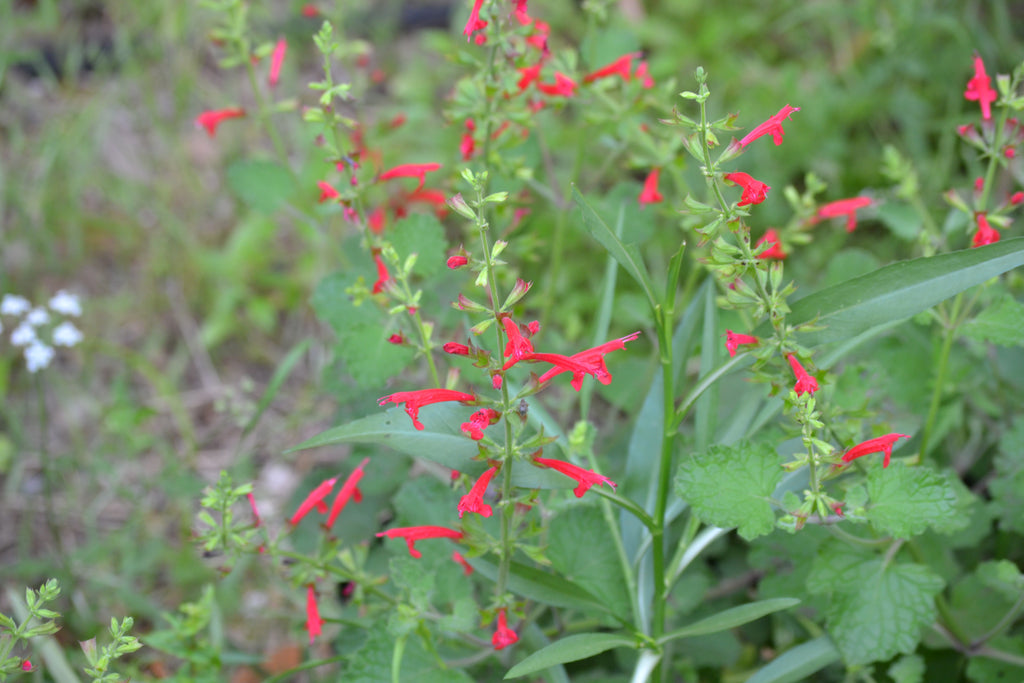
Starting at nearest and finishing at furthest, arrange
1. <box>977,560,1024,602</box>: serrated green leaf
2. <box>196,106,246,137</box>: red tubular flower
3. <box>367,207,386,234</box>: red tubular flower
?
<box>977,560,1024,602</box>: serrated green leaf < <box>367,207,386,234</box>: red tubular flower < <box>196,106,246,137</box>: red tubular flower

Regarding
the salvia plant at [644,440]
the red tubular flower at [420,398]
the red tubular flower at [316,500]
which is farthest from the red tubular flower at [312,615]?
the red tubular flower at [420,398]

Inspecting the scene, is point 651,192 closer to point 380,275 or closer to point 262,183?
point 380,275

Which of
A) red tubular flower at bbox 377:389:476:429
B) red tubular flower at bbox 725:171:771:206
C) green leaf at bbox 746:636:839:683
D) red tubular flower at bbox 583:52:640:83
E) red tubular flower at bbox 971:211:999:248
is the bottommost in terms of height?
green leaf at bbox 746:636:839:683

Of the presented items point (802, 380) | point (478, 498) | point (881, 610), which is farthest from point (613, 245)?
point (881, 610)

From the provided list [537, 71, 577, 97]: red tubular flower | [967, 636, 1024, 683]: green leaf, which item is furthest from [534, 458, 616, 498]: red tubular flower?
[967, 636, 1024, 683]: green leaf

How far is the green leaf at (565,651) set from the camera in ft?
4.20

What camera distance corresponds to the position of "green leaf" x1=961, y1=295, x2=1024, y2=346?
1560 millimetres

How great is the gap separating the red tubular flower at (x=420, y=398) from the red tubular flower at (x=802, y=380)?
1.76ft

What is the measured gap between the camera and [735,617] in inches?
57.4

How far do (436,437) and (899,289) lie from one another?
0.83 m

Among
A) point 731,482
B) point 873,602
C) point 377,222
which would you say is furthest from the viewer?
point 377,222

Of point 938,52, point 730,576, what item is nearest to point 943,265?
point 730,576

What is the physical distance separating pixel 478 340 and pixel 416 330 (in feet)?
0.50

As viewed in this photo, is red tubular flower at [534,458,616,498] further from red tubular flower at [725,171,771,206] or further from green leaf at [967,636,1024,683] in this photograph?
green leaf at [967,636,1024,683]
